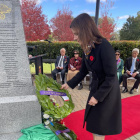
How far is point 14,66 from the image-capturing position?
2656mm

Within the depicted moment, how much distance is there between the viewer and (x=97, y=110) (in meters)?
1.70

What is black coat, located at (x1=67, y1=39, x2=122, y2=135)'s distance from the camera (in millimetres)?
1548

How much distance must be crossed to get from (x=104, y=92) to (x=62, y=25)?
16.4 meters

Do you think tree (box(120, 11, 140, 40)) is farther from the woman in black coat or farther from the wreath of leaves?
the woman in black coat

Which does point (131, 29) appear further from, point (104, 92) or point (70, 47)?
point (104, 92)

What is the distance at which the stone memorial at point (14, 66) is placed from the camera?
8.16 ft

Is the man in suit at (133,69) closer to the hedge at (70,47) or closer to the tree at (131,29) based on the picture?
the hedge at (70,47)

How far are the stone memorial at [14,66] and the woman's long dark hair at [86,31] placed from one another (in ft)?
4.58

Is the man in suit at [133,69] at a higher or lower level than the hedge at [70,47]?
lower

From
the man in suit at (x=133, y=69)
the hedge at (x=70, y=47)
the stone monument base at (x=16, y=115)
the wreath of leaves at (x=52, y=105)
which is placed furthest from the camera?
the hedge at (x=70, y=47)

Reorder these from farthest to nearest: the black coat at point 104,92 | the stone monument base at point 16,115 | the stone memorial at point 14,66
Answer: the stone memorial at point 14,66 → the stone monument base at point 16,115 → the black coat at point 104,92

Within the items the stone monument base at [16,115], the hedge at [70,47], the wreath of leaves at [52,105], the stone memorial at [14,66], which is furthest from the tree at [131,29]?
the stone monument base at [16,115]

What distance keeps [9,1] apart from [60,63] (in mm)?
4181

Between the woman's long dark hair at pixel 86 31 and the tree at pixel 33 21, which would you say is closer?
the woman's long dark hair at pixel 86 31
